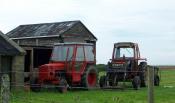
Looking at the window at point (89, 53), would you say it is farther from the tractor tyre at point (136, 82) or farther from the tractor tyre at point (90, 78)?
the tractor tyre at point (136, 82)

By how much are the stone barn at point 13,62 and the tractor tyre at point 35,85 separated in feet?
1.61

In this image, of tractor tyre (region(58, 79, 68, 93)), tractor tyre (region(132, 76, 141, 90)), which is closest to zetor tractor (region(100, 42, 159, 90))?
tractor tyre (region(132, 76, 141, 90))

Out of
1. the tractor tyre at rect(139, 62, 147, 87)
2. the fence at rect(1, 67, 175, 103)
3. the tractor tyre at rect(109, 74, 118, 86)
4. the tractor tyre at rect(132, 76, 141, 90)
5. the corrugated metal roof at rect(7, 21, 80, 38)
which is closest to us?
the fence at rect(1, 67, 175, 103)

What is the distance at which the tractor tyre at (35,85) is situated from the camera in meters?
21.8

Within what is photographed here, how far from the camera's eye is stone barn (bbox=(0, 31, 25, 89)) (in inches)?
845

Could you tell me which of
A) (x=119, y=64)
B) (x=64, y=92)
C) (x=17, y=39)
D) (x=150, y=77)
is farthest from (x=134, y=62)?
(x=150, y=77)

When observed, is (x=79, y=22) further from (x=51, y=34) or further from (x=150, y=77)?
(x=150, y=77)

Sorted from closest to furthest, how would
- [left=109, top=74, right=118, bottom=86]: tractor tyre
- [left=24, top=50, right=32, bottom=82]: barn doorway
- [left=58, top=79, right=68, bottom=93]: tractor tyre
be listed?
[left=58, top=79, right=68, bottom=93]: tractor tyre → [left=24, top=50, right=32, bottom=82]: barn doorway → [left=109, top=74, right=118, bottom=86]: tractor tyre

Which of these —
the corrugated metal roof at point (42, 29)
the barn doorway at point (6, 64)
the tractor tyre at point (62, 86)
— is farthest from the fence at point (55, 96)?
the corrugated metal roof at point (42, 29)

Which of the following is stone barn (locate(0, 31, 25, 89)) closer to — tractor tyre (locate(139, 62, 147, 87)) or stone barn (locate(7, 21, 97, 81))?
stone barn (locate(7, 21, 97, 81))

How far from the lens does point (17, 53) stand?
2162cm

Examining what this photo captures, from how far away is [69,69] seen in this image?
22.5 m

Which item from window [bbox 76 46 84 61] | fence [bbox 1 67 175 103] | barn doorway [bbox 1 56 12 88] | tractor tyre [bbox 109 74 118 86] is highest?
window [bbox 76 46 84 61]

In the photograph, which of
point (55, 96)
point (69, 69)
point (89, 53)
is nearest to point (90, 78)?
point (89, 53)
